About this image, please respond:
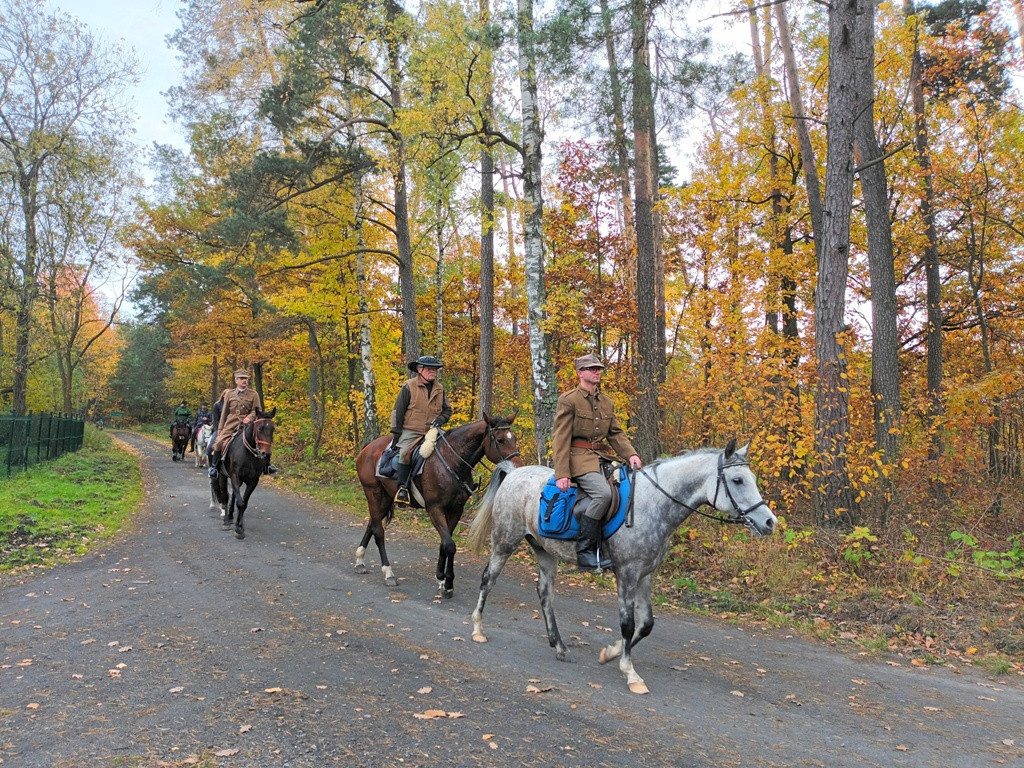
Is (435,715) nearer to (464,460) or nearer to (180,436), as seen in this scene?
(464,460)

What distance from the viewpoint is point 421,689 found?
498 cm

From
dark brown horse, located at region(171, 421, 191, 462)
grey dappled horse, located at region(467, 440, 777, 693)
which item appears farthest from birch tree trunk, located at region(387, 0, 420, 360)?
dark brown horse, located at region(171, 421, 191, 462)

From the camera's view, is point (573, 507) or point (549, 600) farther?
point (549, 600)

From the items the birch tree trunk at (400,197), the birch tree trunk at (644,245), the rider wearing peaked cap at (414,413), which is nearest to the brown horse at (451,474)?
the rider wearing peaked cap at (414,413)

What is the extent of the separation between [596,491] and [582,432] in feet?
1.91

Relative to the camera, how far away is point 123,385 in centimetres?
5925

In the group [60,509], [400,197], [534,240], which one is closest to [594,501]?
[534,240]

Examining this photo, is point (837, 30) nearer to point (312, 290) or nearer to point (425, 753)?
point (425, 753)

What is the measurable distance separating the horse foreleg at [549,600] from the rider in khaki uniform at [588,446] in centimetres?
57

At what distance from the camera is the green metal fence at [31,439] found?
17.6 m

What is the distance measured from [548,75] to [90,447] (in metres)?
28.8

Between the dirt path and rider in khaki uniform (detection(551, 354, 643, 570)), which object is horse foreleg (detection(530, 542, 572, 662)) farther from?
rider in khaki uniform (detection(551, 354, 643, 570))

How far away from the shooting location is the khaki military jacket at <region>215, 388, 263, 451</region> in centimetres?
1267

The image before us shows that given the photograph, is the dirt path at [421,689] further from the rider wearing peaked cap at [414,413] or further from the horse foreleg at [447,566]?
the rider wearing peaked cap at [414,413]
